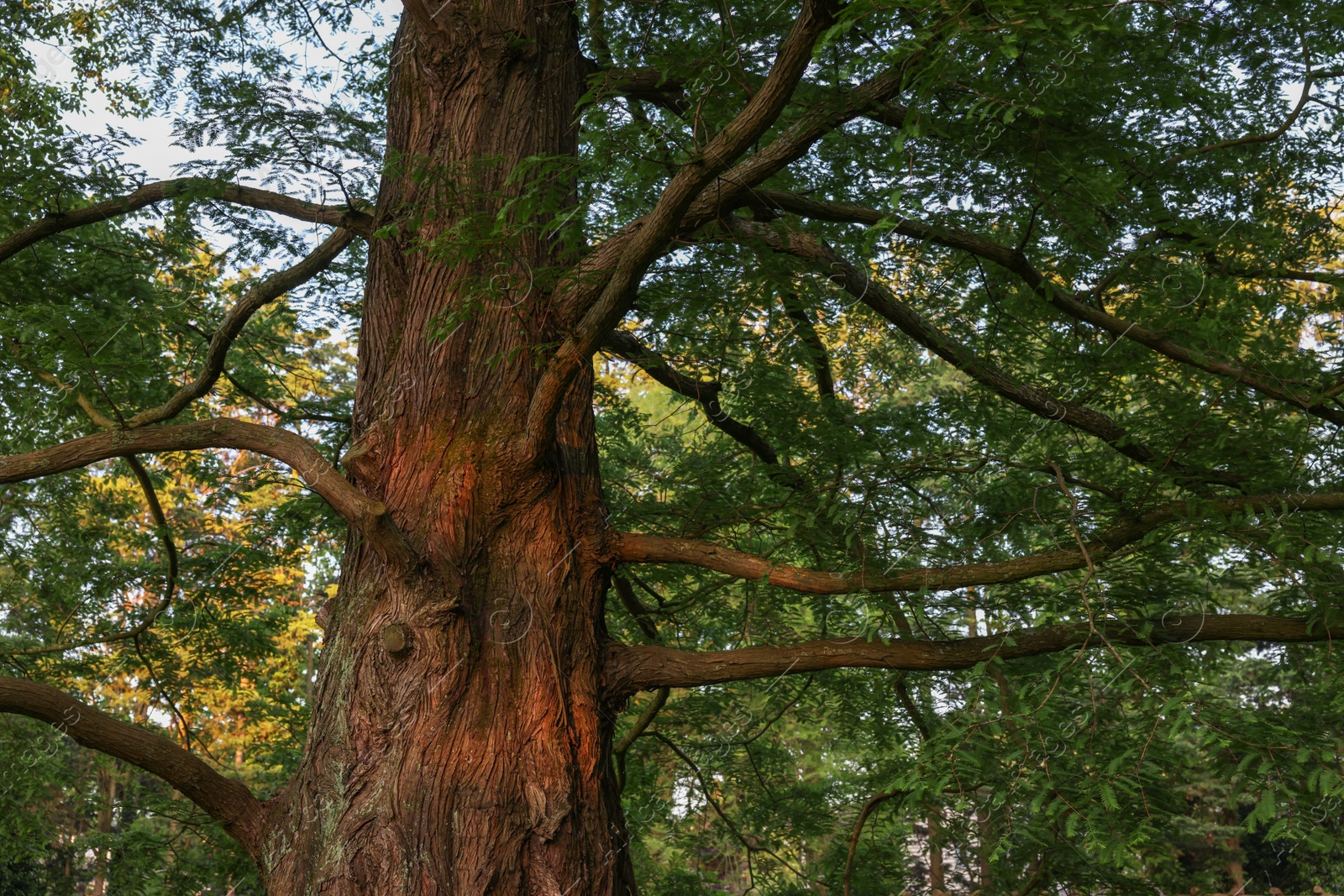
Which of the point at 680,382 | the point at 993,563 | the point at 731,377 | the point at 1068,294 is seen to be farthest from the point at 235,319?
the point at 1068,294

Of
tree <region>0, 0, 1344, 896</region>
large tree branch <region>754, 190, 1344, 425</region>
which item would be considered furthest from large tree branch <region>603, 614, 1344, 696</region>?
large tree branch <region>754, 190, 1344, 425</region>

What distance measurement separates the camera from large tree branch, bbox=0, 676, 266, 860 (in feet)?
11.4

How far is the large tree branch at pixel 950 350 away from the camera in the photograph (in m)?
4.11

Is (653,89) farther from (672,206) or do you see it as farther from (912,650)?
(912,650)

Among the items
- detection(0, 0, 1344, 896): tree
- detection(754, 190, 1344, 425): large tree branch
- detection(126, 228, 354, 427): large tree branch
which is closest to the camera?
detection(0, 0, 1344, 896): tree

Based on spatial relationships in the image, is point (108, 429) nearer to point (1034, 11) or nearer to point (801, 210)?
point (801, 210)

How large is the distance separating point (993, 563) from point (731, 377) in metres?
2.25

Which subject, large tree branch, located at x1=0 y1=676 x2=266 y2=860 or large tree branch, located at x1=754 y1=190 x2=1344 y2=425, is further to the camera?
large tree branch, located at x1=754 y1=190 x2=1344 y2=425

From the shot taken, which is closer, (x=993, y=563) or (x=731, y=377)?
(x=993, y=563)

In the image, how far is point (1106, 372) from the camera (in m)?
4.56

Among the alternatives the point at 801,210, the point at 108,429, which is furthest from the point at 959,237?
the point at 108,429

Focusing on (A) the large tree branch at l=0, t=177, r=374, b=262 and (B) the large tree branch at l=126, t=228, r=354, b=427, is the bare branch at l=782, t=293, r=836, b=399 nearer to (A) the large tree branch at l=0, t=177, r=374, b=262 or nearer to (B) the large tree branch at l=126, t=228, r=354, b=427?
(A) the large tree branch at l=0, t=177, r=374, b=262

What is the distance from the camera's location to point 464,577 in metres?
3.68

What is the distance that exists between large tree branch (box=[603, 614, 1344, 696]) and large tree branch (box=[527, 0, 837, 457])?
0.96m
